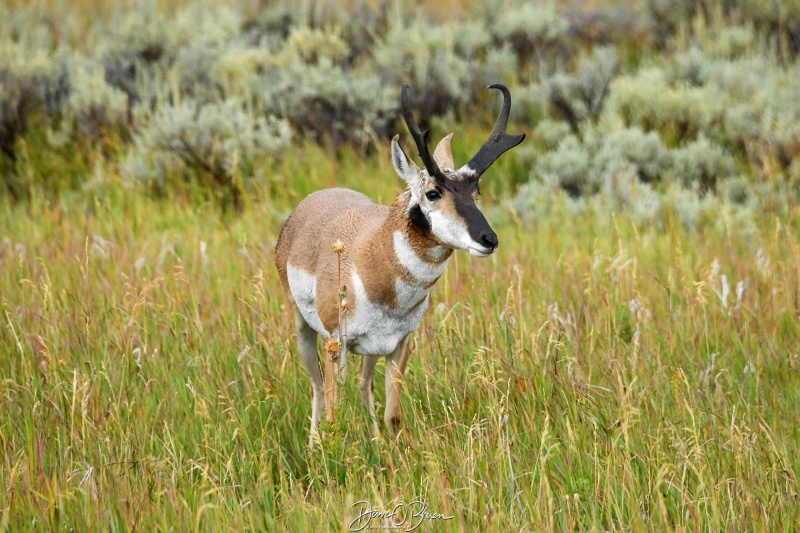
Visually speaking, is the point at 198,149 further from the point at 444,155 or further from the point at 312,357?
the point at 444,155

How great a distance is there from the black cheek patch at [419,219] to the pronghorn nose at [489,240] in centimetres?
32

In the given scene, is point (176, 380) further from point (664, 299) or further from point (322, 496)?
point (664, 299)

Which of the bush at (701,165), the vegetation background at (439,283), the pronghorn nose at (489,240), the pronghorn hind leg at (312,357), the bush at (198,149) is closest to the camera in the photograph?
the vegetation background at (439,283)

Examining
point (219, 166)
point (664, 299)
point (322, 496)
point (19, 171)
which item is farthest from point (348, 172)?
point (322, 496)

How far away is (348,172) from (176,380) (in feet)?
14.7

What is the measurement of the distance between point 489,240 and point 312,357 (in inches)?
58.9

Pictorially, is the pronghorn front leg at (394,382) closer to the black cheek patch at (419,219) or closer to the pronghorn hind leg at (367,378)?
the pronghorn hind leg at (367,378)


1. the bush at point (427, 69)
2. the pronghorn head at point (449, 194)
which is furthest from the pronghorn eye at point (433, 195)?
the bush at point (427, 69)

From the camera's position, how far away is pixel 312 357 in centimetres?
492

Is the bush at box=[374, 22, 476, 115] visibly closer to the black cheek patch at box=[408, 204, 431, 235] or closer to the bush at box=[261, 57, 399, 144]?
the bush at box=[261, 57, 399, 144]

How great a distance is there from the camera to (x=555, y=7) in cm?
1363

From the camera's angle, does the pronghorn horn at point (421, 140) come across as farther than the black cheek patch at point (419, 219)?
No

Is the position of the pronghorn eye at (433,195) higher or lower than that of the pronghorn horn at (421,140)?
lower

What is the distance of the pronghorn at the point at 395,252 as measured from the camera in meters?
3.96
